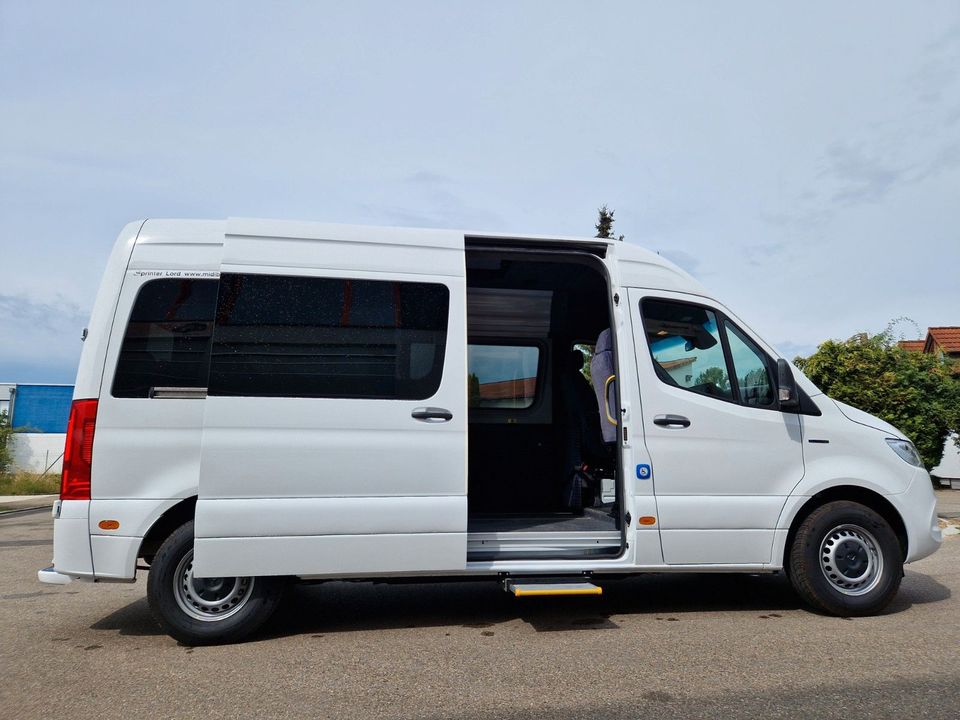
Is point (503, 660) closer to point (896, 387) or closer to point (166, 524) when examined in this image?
point (166, 524)

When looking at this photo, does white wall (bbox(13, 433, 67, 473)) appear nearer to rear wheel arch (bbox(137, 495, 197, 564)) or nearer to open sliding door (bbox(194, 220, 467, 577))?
rear wheel arch (bbox(137, 495, 197, 564))

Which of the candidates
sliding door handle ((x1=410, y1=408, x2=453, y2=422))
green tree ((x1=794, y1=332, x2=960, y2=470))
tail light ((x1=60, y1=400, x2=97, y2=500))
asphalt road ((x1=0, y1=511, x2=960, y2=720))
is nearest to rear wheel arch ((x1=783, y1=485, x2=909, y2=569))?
asphalt road ((x1=0, y1=511, x2=960, y2=720))

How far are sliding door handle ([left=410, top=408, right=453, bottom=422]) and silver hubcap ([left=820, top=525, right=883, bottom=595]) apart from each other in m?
2.76

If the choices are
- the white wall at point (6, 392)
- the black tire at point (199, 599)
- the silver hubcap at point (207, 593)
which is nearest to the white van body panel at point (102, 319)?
the black tire at point (199, 599)

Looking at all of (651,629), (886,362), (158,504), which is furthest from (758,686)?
(886,362)

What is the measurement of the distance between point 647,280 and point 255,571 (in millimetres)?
3260

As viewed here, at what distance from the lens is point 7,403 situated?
31.4m

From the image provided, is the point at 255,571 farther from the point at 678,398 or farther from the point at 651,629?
the point at 678,398

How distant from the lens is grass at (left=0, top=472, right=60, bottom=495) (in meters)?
21.6

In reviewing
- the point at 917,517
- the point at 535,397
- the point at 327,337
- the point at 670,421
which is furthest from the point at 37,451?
the point at 917,517

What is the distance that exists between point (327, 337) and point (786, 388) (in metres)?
3.15

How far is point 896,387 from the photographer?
47.2ft

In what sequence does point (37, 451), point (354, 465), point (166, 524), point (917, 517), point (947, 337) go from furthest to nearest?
point (37, 451)
point (947, 337)
point (917, 517)
point (166, 524)
point (354, 465)

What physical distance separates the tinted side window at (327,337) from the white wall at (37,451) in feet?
85.4
